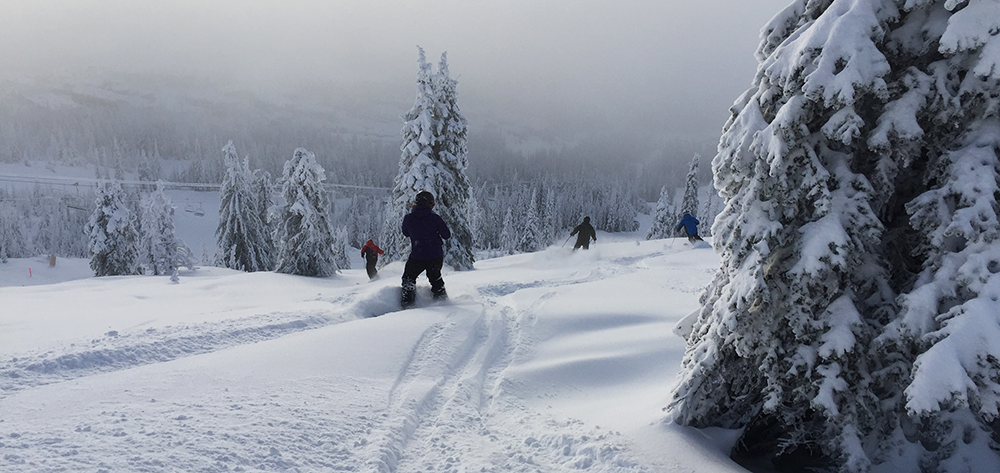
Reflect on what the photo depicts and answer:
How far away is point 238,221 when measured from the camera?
35.6 metres

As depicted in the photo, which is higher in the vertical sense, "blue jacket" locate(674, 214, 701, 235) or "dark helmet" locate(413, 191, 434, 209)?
"dark helmet" locate(413, 191, 434, 209)

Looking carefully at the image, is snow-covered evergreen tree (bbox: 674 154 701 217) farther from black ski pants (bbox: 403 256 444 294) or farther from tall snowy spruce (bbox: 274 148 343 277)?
black ski pants (bbox: 403 256 444 294)

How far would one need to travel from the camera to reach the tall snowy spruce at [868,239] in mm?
2867

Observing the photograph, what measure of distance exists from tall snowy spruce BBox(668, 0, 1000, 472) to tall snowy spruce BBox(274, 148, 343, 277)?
77.5 ft

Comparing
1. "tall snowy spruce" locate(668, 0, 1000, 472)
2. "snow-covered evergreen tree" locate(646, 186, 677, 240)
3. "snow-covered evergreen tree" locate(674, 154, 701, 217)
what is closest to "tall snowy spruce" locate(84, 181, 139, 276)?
"tall snowy spruce" locate(668, 0, 1000, 472)

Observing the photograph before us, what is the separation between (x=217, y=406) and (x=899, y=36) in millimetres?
5750

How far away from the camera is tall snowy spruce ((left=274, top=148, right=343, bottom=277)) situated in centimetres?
2403

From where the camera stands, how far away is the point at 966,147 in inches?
121

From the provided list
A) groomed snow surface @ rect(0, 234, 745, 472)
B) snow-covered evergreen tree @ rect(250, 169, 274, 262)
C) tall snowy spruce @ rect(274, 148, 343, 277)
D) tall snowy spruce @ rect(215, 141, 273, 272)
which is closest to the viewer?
groomed snow surface @ rect(0, 234, 745, 472)

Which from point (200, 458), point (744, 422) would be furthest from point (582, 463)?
point (200, 458)

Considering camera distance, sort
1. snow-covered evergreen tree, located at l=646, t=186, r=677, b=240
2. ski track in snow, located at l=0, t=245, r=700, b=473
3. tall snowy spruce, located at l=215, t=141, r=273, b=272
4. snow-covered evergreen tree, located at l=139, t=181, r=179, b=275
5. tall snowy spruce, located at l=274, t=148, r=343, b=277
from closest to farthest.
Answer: ski track in snow, located at l=0, t=245, r=700, b=473 → tall snowy spruce, located at l=274, t=148, r=343, b=277 → tall snowy spruce, located at l=215, t=141, r=273, b=272 → snow-covered evergreen tree, located at l=139, t=181, r=179, b=275 → snow-covered evergreen tree, located at l=646, t=186, r=677, b=240

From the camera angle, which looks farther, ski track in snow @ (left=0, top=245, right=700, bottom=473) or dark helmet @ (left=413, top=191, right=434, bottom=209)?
dark helmet @ (left=413, top=191, right=434, bottom=209)

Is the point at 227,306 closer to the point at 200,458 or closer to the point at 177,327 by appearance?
the point at 177,327

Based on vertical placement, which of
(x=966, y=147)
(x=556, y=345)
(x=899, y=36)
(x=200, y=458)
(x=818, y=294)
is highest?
(x=899, y=36)
